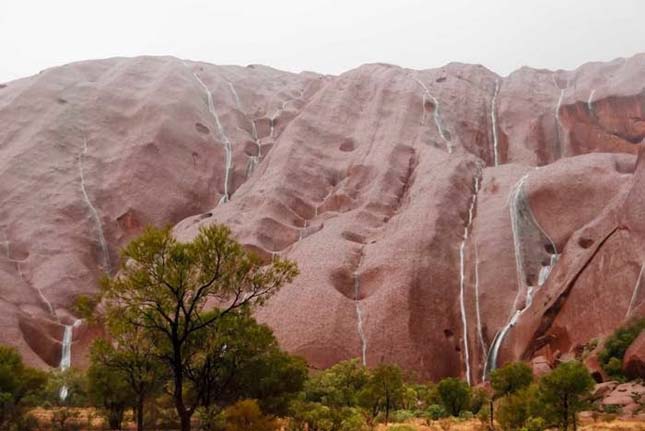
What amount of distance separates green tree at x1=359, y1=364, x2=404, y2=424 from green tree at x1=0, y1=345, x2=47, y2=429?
14.7 metres

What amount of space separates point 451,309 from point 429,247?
4.82m

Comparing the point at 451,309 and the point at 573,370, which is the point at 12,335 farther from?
the point at 573,370

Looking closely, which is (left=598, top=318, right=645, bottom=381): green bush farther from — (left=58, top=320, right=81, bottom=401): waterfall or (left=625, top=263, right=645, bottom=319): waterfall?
(left=58, top=320, right=81, bottom=401): waterfall

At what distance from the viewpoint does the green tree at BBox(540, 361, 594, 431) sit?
21312mm

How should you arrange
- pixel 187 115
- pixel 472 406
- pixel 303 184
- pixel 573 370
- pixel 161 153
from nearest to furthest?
1. pixel 573 370
2. pixel 472 406
3. pixel 303 184
4. pixel 161 153
5. pixel 187 115

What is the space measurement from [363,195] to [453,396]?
25.3 metres

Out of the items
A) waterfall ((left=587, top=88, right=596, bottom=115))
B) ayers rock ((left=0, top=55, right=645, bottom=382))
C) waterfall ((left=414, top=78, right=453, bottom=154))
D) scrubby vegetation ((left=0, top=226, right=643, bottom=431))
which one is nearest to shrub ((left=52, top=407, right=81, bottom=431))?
scrubby vegetation ((left=0, top=226, right=643, bottom=431))

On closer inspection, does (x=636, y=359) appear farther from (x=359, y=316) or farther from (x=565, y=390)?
(x=359, y=316)

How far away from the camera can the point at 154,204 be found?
60.6 m

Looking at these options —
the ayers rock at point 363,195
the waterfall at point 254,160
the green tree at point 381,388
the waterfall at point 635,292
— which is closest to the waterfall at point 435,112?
the ayers rock at point 363,195

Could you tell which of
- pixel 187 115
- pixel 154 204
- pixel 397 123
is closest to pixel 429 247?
pixel 397 123

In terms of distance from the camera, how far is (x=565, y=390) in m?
21.4

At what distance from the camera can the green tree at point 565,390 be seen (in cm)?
2131

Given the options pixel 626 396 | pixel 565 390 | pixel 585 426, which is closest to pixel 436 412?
pixel 626 396
